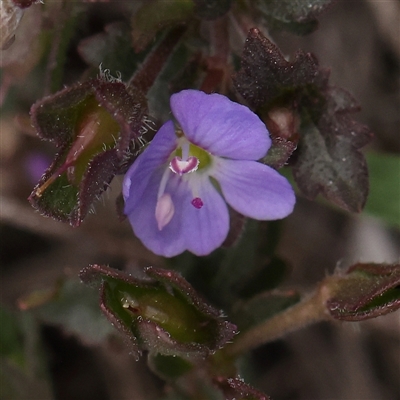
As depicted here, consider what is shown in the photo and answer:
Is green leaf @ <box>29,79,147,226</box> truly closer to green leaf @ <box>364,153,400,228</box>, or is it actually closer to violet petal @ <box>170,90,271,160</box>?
violet petal @ <box>170,90,271,160</box>

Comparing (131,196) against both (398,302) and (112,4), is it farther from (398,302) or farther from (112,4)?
(112,4)

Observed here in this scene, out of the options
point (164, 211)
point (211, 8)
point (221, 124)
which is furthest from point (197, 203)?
point (211, 8)

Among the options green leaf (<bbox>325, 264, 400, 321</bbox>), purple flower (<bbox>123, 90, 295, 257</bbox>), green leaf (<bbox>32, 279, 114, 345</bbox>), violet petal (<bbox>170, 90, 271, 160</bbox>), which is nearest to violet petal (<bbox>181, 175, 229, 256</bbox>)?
purple flower (<bbox>123, 90, 295, 257</bbox>)

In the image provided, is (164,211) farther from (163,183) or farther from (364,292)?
(364,292)

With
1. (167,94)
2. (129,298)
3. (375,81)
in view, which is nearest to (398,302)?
(129,298)

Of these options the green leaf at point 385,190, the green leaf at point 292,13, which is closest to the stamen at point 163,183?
the green leaf at point 292,13

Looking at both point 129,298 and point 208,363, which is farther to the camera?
point 208,363
